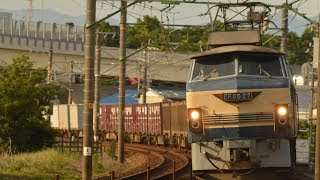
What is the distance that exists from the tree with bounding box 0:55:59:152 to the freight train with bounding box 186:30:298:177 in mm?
14866

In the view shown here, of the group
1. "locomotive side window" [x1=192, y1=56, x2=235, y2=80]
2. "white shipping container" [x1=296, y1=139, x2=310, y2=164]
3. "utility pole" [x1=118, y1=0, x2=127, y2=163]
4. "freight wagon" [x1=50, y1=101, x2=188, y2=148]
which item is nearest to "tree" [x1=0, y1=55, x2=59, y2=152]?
"utility pole" [x1=118, y1=0, x2=127, y2=163]

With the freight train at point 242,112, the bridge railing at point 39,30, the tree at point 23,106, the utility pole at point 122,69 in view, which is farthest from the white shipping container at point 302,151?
the bridge railing at point 39,30

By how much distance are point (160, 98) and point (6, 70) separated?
34.1 metres

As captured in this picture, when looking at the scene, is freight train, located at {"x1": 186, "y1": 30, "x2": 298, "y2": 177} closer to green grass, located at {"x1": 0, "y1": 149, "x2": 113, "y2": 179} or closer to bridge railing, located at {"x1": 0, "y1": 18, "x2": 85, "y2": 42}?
green grass, located at {"x1": 0, "y1": 149, "x2": 113, "y2": 179}

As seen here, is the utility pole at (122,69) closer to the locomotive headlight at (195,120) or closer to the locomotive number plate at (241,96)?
the locomotive headlight at (195,120)

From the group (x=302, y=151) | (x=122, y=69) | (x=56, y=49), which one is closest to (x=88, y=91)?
(x=122, y=69)

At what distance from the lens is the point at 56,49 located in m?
82.0

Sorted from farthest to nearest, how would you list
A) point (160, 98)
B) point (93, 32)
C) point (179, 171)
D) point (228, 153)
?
point (160, 98) < point (179, 171) < point (93, 32) < point (228, 153)

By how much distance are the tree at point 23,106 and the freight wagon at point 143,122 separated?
715 cm

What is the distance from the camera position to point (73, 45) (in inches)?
3268

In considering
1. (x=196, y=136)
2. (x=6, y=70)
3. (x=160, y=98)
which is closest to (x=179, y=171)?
(x=196, y=136)

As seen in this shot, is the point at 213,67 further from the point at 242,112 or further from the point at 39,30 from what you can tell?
the point at 39,30

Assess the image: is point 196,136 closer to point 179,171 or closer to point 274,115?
point 274,115

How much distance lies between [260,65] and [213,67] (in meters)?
1.20
